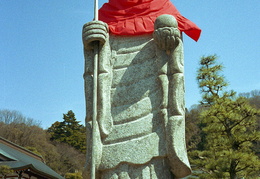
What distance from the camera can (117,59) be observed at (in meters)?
4.60

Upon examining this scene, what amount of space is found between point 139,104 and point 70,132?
35.0 m

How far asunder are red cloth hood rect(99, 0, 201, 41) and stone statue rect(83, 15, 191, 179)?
0.48ft

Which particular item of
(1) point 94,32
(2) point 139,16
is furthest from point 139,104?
(2) point 139,16

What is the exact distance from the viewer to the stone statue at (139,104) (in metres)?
3.97

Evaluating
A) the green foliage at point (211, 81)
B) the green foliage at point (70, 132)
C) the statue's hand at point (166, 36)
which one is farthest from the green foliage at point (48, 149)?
the statue's hand at point (166, 36)

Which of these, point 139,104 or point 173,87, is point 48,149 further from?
point 173,87

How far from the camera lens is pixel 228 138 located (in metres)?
12.8

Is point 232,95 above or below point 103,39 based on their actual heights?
above

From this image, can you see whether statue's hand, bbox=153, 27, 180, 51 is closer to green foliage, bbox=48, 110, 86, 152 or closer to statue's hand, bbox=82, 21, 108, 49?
statue's hand, bbox=82, 21, 108, 49

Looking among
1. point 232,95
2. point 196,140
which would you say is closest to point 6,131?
point 196,140

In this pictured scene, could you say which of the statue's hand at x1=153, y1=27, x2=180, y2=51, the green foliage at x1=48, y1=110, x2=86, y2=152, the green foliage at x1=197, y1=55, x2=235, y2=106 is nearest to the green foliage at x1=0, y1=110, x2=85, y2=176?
the green foliage at x1=48, y1=110, x2=86, y2=152

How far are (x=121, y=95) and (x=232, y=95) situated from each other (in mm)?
10087

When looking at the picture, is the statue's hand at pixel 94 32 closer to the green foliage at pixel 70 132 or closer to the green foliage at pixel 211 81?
the green foliage at pixel 211 81

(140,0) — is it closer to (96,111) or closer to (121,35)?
(121,35)
